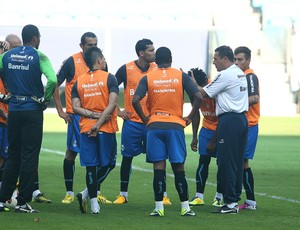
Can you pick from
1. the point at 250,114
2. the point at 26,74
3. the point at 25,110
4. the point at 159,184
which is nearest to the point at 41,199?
the point at 25,110

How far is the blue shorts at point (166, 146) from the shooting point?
12.9 metres

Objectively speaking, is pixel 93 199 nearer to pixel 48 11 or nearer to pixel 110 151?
pixel 110 151

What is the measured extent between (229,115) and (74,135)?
2.52 m

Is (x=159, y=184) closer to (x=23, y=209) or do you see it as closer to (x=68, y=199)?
(x=23, y=209)

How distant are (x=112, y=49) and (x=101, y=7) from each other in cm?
415

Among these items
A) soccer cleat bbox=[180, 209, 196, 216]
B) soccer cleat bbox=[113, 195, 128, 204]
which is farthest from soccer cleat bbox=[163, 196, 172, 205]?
soccer cleat bbox=[180, 209, 196, 216]

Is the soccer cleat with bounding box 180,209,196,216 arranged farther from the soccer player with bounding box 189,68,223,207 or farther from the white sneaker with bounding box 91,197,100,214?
the soccer player with bounding box 189,68,223,207

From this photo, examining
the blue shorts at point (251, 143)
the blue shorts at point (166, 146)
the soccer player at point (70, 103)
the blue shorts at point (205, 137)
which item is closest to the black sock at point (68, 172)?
the soccer player at point (70, 103)

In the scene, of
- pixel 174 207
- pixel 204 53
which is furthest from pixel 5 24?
pixel 174 207

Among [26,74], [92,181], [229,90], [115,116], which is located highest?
[26,74]

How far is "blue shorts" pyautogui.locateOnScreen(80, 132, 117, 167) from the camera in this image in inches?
523

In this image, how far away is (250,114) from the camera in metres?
14.3

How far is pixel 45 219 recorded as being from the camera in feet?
40.9

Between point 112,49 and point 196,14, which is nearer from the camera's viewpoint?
Answer: point 112,49
